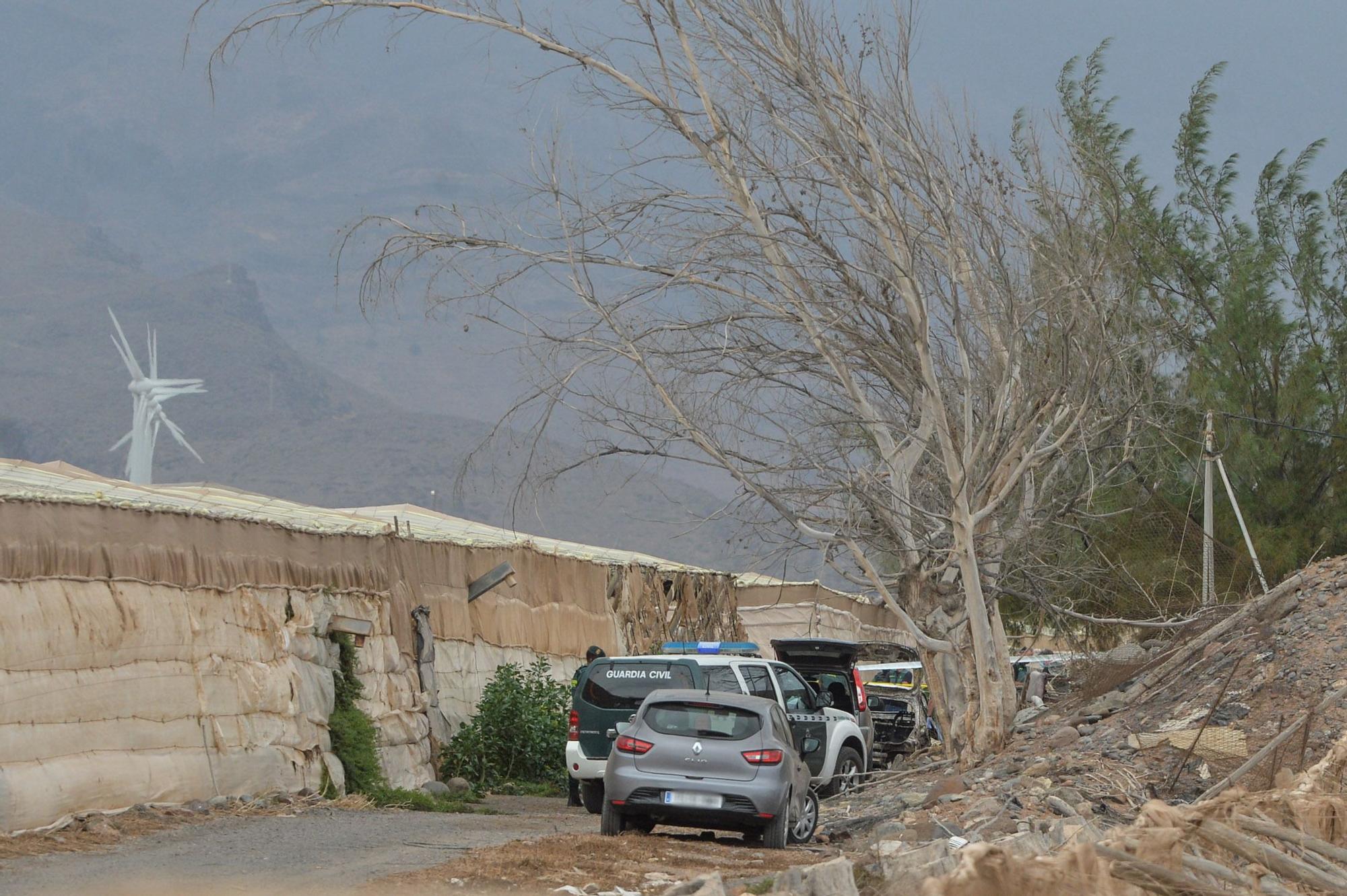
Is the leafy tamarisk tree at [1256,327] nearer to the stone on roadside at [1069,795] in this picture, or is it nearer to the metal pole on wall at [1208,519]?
the metal pole on wall at [1208,519]

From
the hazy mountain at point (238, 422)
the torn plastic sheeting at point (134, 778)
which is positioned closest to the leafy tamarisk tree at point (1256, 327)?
the torn plastic sheeting at point (134, 778)

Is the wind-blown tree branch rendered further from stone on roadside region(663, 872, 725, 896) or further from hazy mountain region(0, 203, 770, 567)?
hazy mountain region(0, 203, 770, 567)

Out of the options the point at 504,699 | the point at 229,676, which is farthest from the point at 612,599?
the point at 229,676

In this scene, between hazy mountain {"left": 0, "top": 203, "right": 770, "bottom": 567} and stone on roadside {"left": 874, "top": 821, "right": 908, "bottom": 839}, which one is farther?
hazy mountain {"left": 0, "top": 203, "right": 770, "bottom": 567}

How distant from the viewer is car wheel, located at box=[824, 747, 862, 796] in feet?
63.4

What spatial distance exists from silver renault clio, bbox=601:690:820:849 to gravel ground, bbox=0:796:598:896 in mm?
1133

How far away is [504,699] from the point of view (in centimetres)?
2014

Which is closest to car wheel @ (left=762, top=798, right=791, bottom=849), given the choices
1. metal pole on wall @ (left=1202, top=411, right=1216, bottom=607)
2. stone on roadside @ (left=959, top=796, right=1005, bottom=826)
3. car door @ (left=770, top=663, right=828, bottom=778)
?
stone on roadside @ (left=959, top=796, right=1005, bottom=826)

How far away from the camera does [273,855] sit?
38.8 feet

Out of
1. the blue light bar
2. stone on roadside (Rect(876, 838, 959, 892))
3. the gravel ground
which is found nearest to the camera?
stone on roadside (Rect(876, 838, 959, 892))

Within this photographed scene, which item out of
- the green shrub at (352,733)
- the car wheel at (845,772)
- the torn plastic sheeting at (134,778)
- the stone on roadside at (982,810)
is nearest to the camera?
the torn plastic sheeting at (134,778)

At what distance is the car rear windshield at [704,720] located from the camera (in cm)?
1392

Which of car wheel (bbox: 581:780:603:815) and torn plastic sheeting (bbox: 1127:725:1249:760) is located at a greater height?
torn plastic sheeting (bbox: 1127:725:1249:760)

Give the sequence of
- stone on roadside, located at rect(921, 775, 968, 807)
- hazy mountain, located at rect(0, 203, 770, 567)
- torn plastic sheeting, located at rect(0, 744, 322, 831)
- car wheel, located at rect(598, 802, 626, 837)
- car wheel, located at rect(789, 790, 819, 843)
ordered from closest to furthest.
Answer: torn plastic sheeting, located at rect(0, 744, 322, 831) < car wheel, located at rect(598, 802, 626, 837) < car wheel, located at rect(789, 790, 819, 843) < stone on roadside, located at rect(921, 775, 968, 807) < hazy mountain, located at rect(0, 203, 770, 567)
